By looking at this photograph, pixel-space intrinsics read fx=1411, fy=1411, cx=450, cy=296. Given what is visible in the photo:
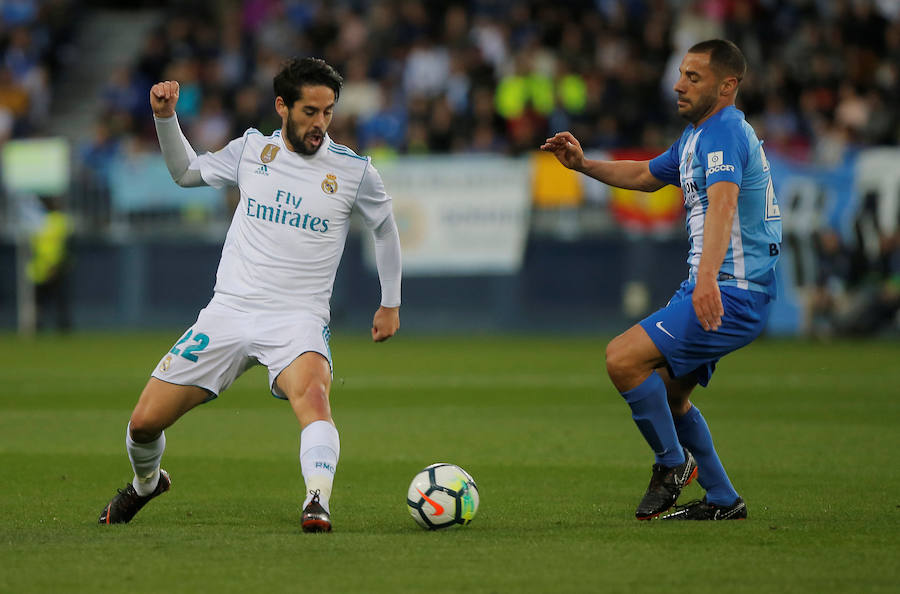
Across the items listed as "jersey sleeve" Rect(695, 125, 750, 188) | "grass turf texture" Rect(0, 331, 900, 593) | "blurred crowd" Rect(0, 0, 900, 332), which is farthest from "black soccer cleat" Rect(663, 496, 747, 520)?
"blurred crowd" Rect(0, 0, 900, 332)

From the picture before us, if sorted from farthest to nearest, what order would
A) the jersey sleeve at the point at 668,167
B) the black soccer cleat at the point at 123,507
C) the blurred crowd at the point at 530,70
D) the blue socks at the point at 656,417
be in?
the blurred crowd at the point at 530,70 < the jersey sleeve at the point at 668,167 < the black soccer cleat at the point at 123,507 < the blue socks at the point at 656,417

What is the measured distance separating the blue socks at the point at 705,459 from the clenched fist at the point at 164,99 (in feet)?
9.20

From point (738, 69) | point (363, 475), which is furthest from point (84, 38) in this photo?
point (738, 69)

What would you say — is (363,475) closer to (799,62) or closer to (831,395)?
(831,395)

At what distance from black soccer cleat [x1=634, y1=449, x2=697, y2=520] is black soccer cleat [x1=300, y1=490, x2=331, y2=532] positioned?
4.99ft

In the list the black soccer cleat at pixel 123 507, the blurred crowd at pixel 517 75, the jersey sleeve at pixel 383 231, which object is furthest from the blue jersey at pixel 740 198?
the blurred crowd at pixel 517 75

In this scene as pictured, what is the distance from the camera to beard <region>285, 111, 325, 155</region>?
6430mm

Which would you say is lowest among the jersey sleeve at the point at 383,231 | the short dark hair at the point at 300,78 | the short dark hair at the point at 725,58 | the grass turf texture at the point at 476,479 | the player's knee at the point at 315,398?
the grass turf texture at the point at 476,479

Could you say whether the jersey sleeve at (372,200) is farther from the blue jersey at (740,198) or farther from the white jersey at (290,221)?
the blue jersey at (740,198)

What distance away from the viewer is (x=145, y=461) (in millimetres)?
6473

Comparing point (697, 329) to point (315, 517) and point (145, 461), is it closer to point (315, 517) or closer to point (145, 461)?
point (315, 517)

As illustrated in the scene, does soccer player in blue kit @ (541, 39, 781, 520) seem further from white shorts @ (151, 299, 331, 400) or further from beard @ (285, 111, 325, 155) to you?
beard @ (285, 111, 325, 155)

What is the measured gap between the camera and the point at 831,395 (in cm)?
1290

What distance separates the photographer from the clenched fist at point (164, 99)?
21.5 feet
